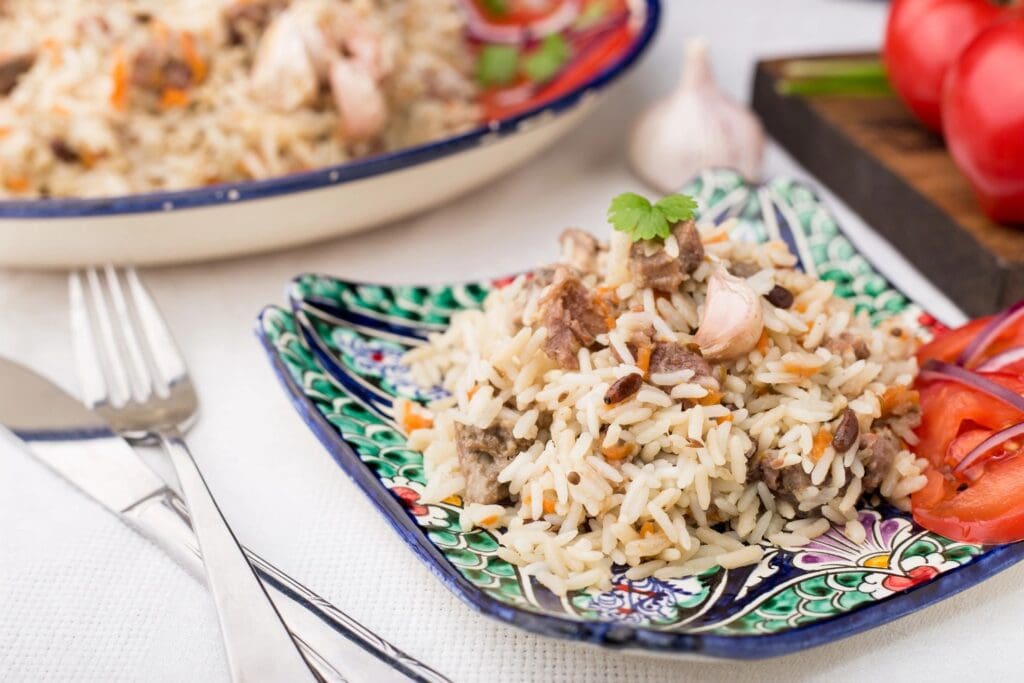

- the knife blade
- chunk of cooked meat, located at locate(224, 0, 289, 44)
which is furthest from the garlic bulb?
the knife blade

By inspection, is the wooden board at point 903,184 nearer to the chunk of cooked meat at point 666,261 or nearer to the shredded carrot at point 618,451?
the chunk of cooked meat at point 666,261

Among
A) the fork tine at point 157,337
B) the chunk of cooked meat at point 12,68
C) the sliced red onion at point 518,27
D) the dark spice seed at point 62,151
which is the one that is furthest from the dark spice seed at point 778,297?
the chunk of cooked meat at point 12,68

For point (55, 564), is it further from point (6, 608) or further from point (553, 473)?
point (553, 473)

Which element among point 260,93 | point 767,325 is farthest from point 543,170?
point 767,325

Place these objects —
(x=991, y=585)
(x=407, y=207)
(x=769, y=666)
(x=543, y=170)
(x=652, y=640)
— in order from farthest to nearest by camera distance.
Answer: (x=543, y=170) < (x=407, y=207) < (x=991, y=585) < (x=769, y=666) < (x=652, y=640)

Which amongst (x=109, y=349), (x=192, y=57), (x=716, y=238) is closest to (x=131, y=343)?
(x=109, y=349)

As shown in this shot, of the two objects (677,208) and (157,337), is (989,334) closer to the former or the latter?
(677,208)

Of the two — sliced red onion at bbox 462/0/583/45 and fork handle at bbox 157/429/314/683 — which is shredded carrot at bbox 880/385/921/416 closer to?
fork handle at bbox 157/429/314/683
